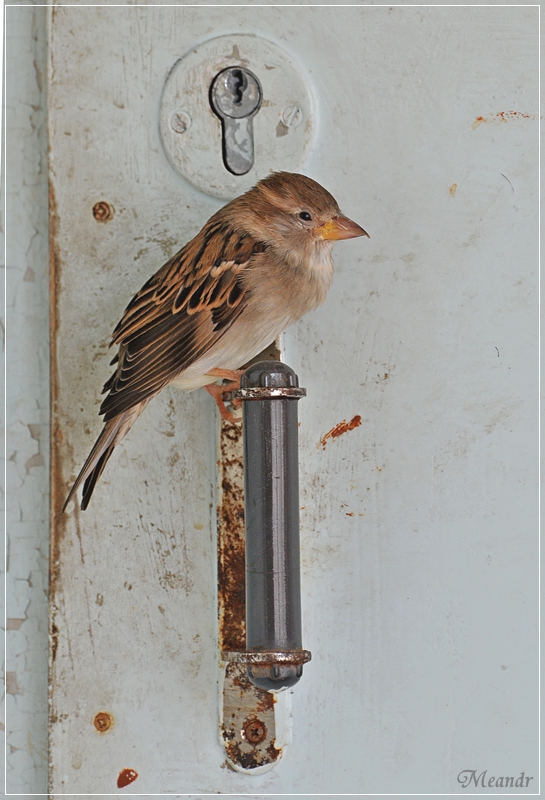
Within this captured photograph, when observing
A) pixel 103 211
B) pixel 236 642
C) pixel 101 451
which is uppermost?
pixel 103 211


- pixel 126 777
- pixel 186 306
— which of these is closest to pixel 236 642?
pixel 126 777

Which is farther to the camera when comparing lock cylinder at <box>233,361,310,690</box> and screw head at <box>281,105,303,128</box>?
screw head at <box>281,105,303,128</box>

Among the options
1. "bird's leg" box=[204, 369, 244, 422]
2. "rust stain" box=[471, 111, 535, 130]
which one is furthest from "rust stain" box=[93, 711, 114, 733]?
"rust stain" box=[471, 111, 535, 130]

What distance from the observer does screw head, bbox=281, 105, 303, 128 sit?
108cm

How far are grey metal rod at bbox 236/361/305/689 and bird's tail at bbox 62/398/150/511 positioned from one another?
0.50 feet

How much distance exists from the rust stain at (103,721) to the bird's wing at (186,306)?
0.39 m

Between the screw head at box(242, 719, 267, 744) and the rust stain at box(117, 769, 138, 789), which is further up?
the screw head at box(242, 719, 267, 744)

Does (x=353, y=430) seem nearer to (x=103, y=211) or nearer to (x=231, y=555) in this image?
(x=231, y=555)

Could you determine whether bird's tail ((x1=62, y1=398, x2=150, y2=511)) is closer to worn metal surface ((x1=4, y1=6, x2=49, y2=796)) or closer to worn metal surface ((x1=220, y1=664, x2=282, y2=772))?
worn metal surface ((x1=4, y1=6, x2=49, y2=796))

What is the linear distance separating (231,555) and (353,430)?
0.21m

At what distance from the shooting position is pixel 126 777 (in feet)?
3.39

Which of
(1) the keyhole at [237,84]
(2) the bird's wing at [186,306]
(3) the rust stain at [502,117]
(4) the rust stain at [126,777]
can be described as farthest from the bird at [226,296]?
(4) the rust stain at [126,777]

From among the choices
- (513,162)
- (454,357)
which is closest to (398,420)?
(454,357)

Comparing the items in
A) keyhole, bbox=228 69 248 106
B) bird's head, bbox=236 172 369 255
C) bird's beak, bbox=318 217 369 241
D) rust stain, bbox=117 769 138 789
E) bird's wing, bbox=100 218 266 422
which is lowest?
rust stain, bbox=117 769 138 789
